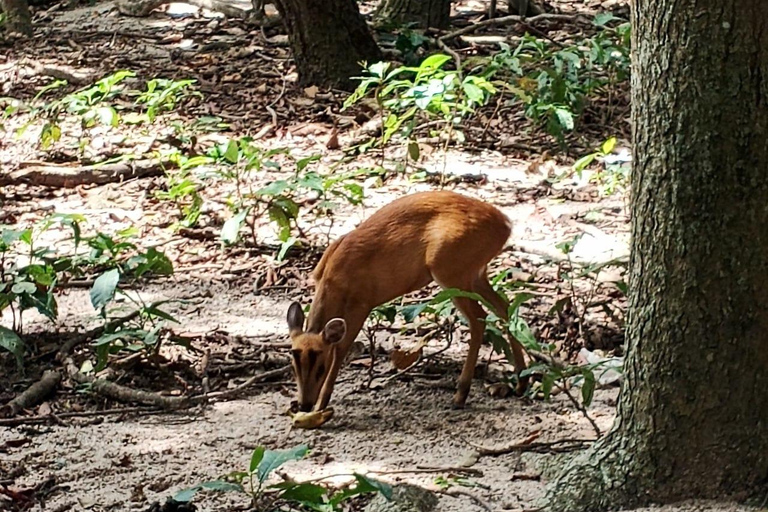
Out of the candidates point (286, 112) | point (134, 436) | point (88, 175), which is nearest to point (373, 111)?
point (286, 112)

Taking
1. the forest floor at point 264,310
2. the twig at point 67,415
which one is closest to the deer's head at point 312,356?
the forest floor at point 264,310

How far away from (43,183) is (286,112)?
2.34 metres

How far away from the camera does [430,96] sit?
8336 mm

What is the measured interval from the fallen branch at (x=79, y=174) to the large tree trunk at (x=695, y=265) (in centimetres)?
595

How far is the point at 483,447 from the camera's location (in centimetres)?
496

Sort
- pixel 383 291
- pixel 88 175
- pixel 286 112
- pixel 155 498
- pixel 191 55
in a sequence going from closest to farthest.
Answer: pixel 155 498 < pixel 383 291 < pixel 88 175 < pixel 286 112 < pixel 191 55

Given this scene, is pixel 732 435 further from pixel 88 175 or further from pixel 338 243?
pixel 88 175

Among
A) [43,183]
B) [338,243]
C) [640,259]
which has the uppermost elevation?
[640,259]

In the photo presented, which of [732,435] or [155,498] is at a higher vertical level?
[732,435]

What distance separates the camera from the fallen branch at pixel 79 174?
30.2 feet

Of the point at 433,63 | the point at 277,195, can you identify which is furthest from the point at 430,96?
the point at 277,195

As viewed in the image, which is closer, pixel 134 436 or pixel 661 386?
pixel 661 386

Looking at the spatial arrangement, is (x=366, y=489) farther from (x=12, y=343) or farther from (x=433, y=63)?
(x=433, y=63)

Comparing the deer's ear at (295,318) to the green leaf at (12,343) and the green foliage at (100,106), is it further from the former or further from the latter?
the green foliage at (100,106)
